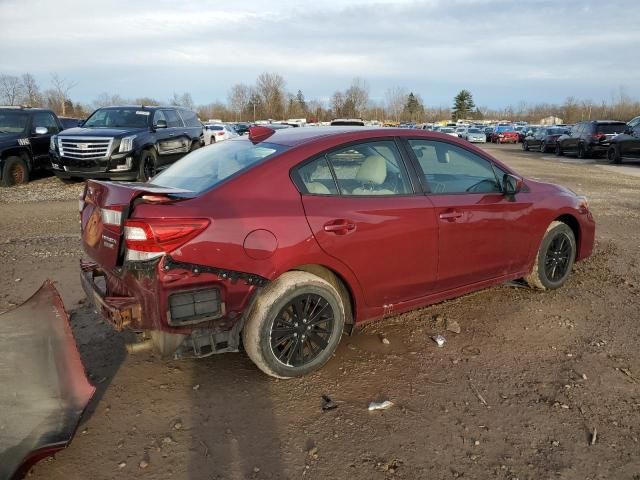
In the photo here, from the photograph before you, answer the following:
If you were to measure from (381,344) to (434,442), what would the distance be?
4.11 feet

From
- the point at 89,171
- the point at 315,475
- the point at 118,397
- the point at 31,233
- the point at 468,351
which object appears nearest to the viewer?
the point at 315,475

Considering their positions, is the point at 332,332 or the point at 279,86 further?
the point at 279,86

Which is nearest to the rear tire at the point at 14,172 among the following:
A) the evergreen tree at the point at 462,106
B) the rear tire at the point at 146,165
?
the rear tire at the point at 146,165

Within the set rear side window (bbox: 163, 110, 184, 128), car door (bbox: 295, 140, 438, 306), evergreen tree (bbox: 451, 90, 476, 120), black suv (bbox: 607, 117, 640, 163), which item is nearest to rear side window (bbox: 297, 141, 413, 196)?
car door (bbox: 295, 140, 438, 306)

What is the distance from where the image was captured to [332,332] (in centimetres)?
354

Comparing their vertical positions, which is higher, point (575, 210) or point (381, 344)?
point (575, 210)

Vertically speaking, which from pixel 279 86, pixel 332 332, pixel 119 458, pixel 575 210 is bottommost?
pixel 119 458

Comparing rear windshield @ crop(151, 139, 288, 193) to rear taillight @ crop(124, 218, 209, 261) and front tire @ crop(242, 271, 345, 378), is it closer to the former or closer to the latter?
rear taillight @ crop(124, 218, 209, 261)

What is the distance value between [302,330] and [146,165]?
30.5ft

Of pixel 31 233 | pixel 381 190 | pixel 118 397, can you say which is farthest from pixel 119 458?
pixel 31 233

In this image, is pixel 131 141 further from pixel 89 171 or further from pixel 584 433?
pixel 584 433

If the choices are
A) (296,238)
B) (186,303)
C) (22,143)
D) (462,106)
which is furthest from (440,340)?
(462,106)

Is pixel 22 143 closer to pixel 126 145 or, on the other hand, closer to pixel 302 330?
pixel 126 145

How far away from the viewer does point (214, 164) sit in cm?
372
